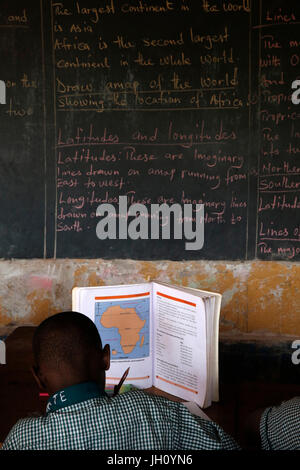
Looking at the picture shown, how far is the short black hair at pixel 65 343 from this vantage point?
4.58 ft

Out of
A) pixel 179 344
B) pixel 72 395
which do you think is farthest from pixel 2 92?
pixel 72 395

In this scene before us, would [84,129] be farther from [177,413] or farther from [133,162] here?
[177,413]

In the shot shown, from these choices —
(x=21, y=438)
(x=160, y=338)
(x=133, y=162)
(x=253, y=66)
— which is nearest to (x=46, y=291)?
(x=133, y=162)

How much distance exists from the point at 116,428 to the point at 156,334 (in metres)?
0.77

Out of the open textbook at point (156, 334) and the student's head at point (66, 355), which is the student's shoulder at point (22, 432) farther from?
the open textbook at point (156, 334)

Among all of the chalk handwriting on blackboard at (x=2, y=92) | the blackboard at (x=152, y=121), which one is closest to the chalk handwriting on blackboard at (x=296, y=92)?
the blackboard at (x=152, y=121)

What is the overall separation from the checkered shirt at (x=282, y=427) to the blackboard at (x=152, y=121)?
2.09 m

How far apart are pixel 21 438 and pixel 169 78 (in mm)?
2790

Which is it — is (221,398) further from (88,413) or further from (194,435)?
(88,413)

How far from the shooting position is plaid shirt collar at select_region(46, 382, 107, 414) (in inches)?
51.4

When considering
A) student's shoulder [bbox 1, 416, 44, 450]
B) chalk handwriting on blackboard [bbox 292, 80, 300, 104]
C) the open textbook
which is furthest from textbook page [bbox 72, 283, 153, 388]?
chalk handwriting on blackboard [bbox 292, 80, 300, 104]

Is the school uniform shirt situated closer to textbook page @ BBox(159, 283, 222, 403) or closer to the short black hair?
the short black hair

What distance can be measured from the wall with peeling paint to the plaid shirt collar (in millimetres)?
2344

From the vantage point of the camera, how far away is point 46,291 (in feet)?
12.3
